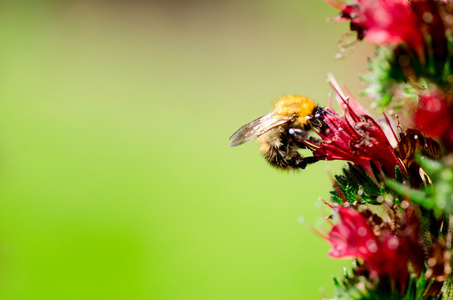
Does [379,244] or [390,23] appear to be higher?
[390,23]

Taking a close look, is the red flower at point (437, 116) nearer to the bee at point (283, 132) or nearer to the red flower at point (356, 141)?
the red flower at point (356, 141)

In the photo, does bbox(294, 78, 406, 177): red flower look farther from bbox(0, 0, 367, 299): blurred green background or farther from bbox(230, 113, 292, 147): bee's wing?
bbox(0, 0, 367, 299): blurred green background

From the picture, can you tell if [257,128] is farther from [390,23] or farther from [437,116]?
[437,116]

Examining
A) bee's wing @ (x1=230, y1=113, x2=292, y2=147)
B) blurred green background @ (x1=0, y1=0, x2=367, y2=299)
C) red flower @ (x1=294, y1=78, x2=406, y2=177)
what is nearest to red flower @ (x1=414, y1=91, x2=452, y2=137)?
red flower @ (x1=294, y1=78, x2=406, y2=177)

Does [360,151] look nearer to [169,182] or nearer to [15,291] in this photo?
[15,291]

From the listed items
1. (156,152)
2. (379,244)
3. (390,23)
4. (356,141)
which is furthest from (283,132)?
(156,152)

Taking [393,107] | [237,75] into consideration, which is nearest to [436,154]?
[393,107]
